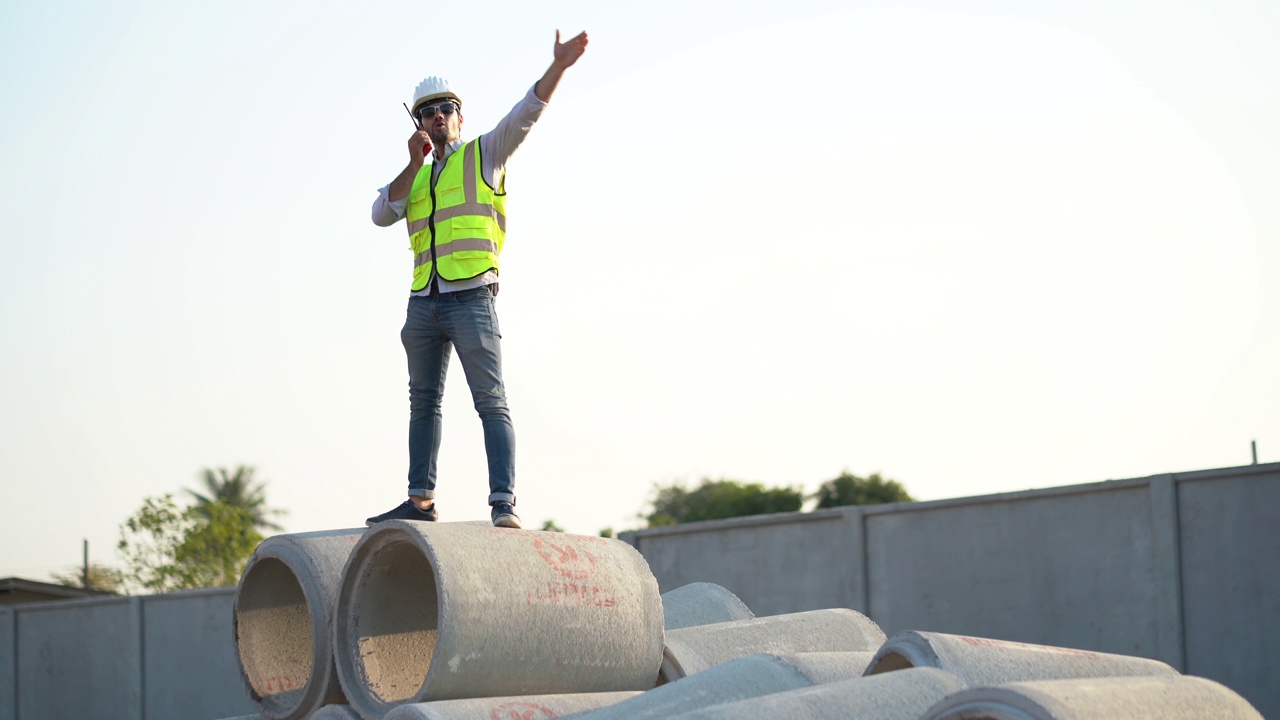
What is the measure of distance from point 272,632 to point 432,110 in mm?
2160

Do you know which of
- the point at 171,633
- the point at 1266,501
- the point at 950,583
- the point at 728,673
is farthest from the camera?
the point at 171,633

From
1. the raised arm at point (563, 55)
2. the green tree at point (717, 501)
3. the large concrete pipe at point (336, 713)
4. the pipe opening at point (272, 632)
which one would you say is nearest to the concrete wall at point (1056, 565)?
the pipe opening at point (272, 632)

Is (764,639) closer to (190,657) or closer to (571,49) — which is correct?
(571,49)

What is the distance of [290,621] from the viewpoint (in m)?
5.87

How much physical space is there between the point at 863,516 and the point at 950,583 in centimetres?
87

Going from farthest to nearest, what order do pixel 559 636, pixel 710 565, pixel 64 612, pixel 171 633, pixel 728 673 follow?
pixel 64 612
pixel 171 633
pixel 710 565
pixel 559 636
pixel 728 673

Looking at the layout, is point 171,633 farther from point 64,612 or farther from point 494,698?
point 494,698

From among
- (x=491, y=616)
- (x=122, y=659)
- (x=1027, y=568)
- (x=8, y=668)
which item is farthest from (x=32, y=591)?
(x=491, y=616)

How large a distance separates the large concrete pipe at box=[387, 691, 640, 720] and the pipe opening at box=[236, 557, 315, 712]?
132cm

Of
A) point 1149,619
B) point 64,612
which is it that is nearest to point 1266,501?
point 1149,619

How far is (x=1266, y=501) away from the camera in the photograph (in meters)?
8.28

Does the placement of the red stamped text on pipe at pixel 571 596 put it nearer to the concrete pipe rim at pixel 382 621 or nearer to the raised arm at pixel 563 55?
the concrete pipe rim at pixel 382 621

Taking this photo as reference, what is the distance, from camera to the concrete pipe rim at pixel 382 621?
15.9 ft

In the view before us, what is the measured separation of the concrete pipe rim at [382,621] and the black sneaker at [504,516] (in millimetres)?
292
